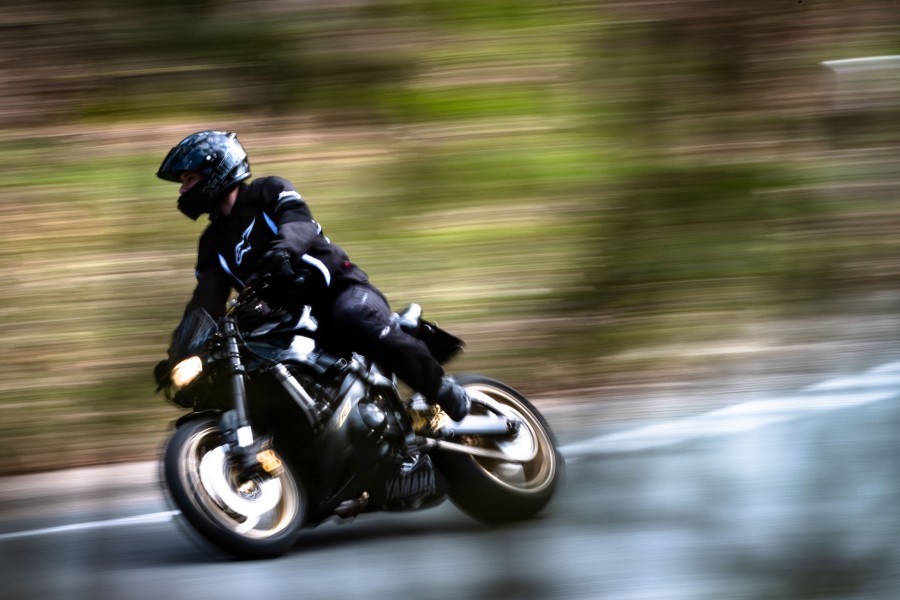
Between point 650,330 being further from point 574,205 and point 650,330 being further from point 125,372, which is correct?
point 125,372

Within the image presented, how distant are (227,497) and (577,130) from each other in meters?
3.09

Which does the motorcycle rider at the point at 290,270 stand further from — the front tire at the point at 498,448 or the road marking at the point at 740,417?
the road marking at the point at 740,417

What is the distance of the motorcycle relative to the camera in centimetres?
428

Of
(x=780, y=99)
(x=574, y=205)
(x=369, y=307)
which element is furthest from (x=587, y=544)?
(x=369, y=307)

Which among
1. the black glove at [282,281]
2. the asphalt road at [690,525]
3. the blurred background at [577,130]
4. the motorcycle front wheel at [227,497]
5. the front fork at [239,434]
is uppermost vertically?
the blurred background at [577,130]

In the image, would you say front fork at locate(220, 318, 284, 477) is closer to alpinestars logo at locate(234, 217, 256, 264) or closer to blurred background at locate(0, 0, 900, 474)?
alpinestars logo at locate(234, 217, 256, 264)

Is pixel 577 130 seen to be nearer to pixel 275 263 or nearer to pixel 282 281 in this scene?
pixel 275 263

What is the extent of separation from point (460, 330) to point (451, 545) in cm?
534

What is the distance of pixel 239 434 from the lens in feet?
14.2

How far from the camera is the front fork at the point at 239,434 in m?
4.29

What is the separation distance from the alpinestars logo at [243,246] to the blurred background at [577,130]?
2.69 metres

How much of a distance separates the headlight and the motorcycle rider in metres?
0.19

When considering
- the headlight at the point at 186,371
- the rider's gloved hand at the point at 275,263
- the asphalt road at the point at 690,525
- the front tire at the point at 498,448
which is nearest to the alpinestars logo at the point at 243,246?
the rider's gloved hand at the point at 275,263

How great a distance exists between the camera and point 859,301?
147 cm
